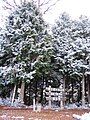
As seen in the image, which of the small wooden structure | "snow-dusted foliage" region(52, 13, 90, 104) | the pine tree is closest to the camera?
Answer: the pine tree

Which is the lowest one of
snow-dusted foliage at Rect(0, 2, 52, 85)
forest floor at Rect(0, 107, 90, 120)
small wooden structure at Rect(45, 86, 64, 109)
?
forest floor at Rect(0, 107, 90, 120)

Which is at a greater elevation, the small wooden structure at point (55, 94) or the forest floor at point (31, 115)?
the small wooden structure at point (55, 94)

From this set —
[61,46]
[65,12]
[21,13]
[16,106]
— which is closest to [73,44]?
[61,46]

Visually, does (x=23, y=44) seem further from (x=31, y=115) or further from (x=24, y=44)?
(x=31, y=115)

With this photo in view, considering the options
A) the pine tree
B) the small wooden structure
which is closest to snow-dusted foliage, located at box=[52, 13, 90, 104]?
the pine tree

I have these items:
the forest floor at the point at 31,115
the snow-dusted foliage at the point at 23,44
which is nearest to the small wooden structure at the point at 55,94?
the snow-dusted foliage at the point at 23,44

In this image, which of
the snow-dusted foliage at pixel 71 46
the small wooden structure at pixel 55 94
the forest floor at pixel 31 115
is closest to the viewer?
the forest floor at pixel 31 115

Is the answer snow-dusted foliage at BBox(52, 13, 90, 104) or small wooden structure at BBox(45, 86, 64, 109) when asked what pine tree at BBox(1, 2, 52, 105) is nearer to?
snow-dusted foliage at BBox(52, 13, 90, 104)

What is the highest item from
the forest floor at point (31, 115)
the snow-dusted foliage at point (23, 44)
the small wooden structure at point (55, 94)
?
the snow-dusted foliage at point (23, 44)

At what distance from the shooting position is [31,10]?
58.7ft

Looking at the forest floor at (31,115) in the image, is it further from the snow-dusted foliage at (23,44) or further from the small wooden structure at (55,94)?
the snow-dusted foliage at (23,44)

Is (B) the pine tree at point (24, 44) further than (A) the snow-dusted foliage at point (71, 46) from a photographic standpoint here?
No

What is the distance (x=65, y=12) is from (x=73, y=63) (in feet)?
13.9

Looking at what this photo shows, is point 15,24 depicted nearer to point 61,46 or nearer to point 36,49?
point 36,49
